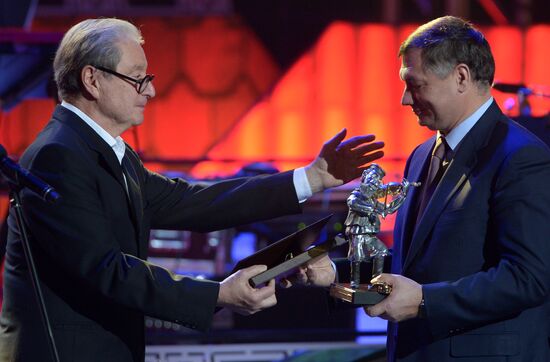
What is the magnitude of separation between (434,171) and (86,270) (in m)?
0.98

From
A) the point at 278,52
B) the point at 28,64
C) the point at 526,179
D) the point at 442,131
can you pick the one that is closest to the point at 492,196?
the point at 526,179

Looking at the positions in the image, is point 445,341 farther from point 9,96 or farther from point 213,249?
point 9,96

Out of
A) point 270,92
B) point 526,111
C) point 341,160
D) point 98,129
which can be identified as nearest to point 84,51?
point 98,129

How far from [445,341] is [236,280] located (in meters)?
0.56

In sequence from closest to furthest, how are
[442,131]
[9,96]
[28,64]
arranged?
[442,131], [28,64], [9,96]

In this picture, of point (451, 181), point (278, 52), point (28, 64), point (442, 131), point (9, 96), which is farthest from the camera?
point (278, 52)

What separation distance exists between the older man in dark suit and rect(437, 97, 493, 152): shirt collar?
63 centimetres

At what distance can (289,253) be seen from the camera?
7.90 ft

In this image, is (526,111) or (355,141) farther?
(526,111)

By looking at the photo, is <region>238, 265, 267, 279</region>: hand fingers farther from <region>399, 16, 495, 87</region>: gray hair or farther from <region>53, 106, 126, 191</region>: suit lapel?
<region>399, 16, 495, 87</region>: gray hair

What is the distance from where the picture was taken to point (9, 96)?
16.7ft

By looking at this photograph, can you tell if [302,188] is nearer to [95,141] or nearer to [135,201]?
[135,201]

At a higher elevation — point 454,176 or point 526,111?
point 454,176

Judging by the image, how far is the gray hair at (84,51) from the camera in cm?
246
